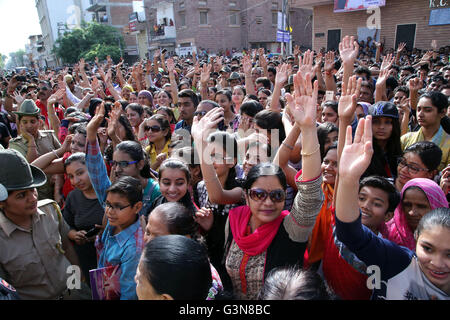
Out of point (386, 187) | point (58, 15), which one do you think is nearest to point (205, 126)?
point (386, 187)

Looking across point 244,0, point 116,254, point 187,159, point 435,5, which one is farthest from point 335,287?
point 244,0

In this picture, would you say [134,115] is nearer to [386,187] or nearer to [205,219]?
[205,219]

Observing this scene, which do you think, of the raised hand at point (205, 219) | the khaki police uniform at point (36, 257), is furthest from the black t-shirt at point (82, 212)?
the raised hand at point (205, 219)

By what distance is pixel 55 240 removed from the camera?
1.98 metres

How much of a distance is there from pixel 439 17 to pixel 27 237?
18687 millimetres

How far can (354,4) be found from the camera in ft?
55.7

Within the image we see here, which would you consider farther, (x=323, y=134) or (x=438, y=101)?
(x=438, y=101)

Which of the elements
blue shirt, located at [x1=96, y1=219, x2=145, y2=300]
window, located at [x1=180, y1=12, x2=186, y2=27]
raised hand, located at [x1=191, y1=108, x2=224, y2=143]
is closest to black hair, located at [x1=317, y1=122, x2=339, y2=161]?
raised hand, located at [x1=191, y1=108, x2=224, y2=143]

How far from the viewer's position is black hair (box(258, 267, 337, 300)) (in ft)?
3.86

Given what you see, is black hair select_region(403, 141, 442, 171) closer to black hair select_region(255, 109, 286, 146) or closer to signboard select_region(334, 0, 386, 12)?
black hair select_region(255, 109, 286, 146)

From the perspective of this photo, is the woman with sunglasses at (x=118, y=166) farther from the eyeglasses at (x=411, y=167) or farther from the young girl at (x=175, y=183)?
the eyeglasses at (x=411, y=167)

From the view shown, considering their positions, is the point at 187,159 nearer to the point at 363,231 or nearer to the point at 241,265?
the point at 241,265

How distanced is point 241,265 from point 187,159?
1151mm

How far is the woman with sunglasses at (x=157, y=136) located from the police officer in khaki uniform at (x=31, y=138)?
3.66ft
